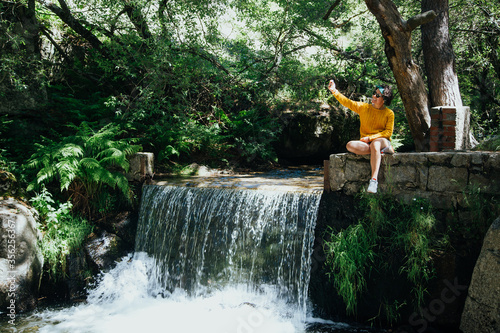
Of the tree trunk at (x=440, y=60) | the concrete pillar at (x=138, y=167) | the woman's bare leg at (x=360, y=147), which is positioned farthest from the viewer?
the concrete pillar at (x=138, y=167)

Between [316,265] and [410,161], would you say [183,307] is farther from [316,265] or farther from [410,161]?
[410,161]

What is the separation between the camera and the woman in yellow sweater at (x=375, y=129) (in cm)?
524

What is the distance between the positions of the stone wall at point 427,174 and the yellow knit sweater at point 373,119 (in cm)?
39

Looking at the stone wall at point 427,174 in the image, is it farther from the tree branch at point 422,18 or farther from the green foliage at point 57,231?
the green foliage at point 57,231

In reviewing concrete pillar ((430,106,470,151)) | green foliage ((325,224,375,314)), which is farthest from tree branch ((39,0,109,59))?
concrete pillar ((430,106,470,151))

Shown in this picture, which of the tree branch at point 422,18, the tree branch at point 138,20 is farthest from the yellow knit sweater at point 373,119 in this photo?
the tree branch at point 138,20

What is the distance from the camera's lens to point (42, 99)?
822cm

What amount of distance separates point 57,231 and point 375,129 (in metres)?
5.50

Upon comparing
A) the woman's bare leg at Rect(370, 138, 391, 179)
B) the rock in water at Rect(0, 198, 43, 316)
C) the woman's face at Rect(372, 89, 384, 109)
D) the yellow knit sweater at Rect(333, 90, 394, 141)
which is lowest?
the rock in water at Rect(0, 198, 43, 316)

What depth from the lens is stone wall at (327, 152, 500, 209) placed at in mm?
4812

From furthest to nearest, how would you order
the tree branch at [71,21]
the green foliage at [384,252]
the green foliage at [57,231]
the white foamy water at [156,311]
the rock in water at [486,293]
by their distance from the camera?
the tree branch at [71,21] → the green foliage at [57,231] → the white foamy water at [156,311] → the green foliage at [384,252] → the rock in water at [486,293]

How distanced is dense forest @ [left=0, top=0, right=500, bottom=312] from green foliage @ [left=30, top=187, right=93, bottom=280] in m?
0.03

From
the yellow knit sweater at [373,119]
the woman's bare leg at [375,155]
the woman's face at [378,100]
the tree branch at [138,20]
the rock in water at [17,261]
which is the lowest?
the rock in water at [17,261]

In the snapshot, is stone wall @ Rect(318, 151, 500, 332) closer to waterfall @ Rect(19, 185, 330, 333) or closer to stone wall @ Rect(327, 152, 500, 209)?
stone wall @ Rect(327, 152, 500, 209)
